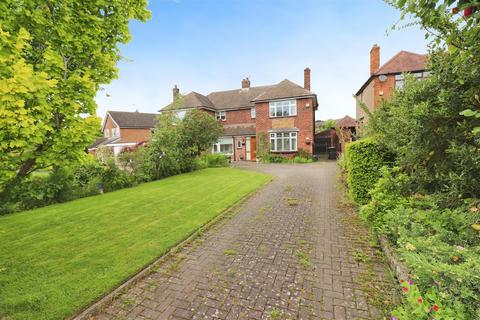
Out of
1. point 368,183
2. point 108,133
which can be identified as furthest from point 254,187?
point 108,133

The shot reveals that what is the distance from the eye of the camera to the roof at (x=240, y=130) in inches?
938

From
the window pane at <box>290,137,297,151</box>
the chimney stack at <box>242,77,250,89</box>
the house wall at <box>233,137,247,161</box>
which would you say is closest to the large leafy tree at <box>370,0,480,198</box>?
the window pane at <box>290,137,297,151</box>

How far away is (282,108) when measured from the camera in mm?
21703

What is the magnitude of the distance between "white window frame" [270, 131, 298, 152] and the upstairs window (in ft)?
6.32

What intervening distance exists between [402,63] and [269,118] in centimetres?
1212

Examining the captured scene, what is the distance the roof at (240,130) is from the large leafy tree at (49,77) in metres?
20.0

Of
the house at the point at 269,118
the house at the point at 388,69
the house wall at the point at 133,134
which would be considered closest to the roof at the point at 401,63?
the house at the point at 388,69

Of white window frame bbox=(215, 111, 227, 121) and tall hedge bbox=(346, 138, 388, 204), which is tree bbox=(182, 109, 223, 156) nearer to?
tall hedge bbox=(346, 138, 388, 204)

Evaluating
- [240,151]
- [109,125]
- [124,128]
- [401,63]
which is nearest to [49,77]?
[240,151]

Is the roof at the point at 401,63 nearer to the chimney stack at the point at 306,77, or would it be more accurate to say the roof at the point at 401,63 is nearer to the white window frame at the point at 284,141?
the chimney stack at the point at 306,77

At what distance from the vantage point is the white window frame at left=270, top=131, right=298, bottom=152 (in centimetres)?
2131

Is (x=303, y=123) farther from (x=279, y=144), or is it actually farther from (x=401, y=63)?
(x=401, y=63)

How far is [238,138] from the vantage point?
2442cm

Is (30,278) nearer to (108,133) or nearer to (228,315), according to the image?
(228,315)
